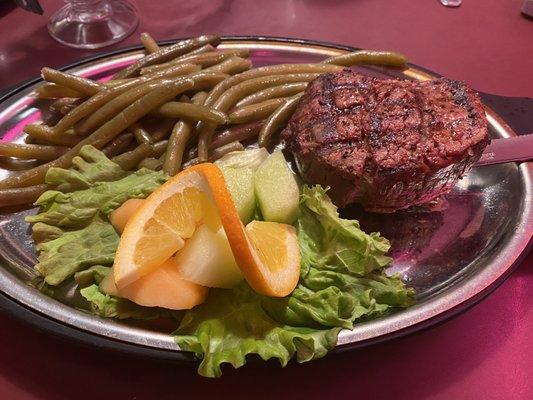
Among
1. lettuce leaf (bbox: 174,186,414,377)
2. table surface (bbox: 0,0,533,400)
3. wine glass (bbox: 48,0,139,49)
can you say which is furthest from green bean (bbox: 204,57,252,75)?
table surface (bbox: 0,0,533,400)

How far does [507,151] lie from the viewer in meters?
2.72

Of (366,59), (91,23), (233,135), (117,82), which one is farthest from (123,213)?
(91,23)

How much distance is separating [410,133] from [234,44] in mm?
1526

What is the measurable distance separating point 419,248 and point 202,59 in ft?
5.31

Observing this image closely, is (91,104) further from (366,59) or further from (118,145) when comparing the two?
(366,59)

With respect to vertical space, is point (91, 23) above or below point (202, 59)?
below

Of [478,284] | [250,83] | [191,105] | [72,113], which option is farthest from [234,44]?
[478,284]

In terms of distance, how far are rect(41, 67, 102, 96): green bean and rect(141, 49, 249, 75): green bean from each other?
0.99 ft

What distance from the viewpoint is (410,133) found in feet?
7.83

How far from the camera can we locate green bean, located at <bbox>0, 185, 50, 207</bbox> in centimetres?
249

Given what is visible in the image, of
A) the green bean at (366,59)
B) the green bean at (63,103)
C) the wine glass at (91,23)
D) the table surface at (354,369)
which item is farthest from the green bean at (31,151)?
the green bean at (366,59)

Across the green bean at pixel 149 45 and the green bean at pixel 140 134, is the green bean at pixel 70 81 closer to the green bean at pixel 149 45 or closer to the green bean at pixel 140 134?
the green bean at pixel 140 134

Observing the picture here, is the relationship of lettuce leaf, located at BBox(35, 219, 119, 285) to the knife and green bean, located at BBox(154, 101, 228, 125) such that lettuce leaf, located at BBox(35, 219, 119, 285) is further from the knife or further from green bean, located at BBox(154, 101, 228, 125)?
the knife

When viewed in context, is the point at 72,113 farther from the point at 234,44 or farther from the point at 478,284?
the point at 478,284
